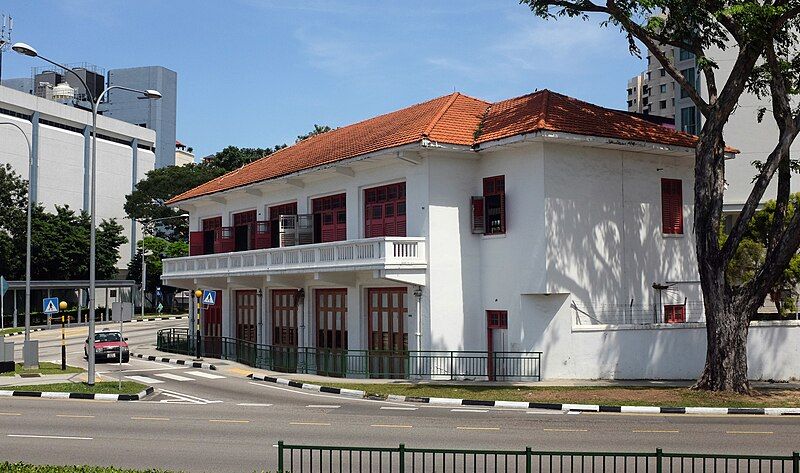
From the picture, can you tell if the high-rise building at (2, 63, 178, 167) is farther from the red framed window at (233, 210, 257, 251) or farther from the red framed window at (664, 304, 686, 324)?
the red framed window at (664, 304, 686, 324)

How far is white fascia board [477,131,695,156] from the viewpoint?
26.9m

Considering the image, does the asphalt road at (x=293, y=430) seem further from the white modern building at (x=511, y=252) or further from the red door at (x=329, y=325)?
the red door at (x=329, y=325)

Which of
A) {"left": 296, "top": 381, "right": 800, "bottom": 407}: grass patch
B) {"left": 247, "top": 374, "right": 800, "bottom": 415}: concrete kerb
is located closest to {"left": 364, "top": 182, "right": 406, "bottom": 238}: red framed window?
{"left": 296, "top": 381, "right": 800, "bottom": 407}: grass patch

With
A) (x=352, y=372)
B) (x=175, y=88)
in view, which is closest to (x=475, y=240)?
(x=352, y=372)

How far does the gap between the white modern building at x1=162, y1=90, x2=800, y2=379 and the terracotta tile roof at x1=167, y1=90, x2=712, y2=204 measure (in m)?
0.10

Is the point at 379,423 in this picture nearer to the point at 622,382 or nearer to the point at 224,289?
the point at 622,382

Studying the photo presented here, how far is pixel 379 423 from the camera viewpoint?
1873 cm

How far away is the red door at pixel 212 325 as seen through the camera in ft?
131

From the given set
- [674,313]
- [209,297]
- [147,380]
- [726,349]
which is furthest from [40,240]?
[726,349]

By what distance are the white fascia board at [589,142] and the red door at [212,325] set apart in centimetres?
1740

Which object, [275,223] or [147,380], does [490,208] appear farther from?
[147,380]

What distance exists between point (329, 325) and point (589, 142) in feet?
41.1

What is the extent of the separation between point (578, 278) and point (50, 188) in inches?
2458

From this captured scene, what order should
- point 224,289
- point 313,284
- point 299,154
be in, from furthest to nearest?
point 224,289, point 299,154, point 313,284
